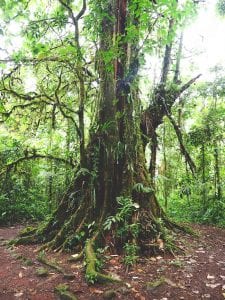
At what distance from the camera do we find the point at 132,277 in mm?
4691

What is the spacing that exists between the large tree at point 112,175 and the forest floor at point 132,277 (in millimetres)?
515

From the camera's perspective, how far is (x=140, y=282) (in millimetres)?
4508

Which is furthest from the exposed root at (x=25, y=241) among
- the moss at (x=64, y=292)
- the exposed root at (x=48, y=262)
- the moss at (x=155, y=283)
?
the moss at (x=155, y=283)

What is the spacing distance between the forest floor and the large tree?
515 mm

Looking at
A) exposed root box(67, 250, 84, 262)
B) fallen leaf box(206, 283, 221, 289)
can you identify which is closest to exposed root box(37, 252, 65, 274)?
exposed root box(67, 250, 84, 262)

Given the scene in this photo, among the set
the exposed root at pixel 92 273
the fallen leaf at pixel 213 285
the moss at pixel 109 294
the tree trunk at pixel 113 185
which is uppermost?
the tree trunk at pixel 113 185

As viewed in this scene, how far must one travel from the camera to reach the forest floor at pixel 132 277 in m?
4.16

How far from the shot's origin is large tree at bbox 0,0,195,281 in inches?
235

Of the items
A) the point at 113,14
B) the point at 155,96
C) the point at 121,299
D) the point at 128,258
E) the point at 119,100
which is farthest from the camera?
the point at 155,96

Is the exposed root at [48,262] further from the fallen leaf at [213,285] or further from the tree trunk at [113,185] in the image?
the fallen leaf at [213,285]

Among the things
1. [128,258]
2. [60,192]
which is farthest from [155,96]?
[128,258]

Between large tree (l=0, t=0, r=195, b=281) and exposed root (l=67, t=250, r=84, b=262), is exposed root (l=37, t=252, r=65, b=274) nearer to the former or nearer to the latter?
exposed root (l=67, t=250, r=84, b=262)

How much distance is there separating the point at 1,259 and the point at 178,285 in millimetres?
3299

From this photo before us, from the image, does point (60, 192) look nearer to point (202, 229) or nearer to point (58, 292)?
point (202, 229)
